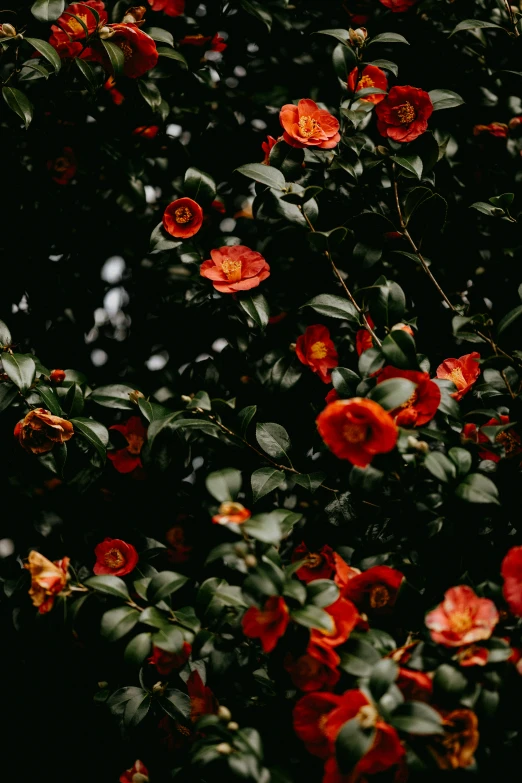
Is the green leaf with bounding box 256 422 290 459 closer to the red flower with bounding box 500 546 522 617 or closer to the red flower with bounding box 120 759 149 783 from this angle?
the red flower with bounding box 500 546 522 617

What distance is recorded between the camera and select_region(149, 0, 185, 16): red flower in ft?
4.66

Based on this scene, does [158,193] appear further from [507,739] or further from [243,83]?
[507,739]

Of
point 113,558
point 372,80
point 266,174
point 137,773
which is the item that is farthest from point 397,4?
point 137,773

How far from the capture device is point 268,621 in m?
0.85

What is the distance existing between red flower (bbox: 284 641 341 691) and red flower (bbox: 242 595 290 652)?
0.22ft

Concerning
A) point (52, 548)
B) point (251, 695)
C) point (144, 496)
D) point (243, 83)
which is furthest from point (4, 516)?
point (243, 83)

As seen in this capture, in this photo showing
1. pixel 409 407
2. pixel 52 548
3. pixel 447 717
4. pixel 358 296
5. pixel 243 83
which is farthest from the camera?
pixel 243 83

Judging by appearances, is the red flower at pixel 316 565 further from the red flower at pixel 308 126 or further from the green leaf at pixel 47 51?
the green leaf at pixel 47 51

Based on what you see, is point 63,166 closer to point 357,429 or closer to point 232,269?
point 232,269

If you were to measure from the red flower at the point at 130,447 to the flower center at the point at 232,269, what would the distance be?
33 centimetres

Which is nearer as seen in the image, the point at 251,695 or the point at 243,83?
the point at 251,695

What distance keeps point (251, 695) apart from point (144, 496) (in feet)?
1.53

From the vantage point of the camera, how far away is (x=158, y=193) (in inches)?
62.7

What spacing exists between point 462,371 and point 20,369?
0.78 metres
